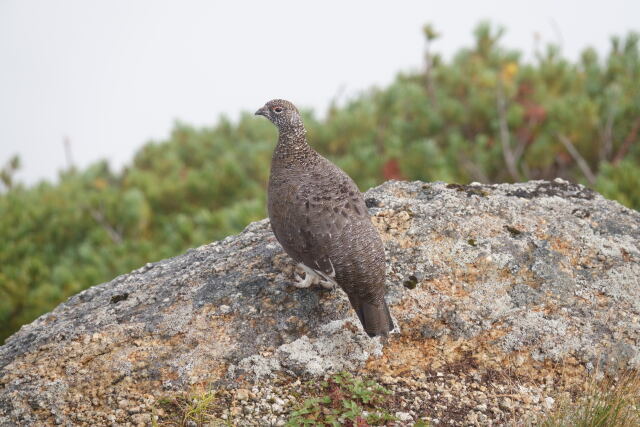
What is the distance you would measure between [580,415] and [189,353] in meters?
1.70

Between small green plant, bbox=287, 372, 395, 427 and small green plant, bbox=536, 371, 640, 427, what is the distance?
0.65 m

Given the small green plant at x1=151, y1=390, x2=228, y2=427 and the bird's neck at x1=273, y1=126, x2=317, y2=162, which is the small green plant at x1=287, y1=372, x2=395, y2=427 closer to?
the small green plant at x1=151, y1=390, x2=228, y2=427

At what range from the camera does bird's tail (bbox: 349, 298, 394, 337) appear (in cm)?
284

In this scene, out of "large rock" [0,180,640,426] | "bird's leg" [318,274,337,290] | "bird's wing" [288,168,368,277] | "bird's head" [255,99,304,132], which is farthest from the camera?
"bird's head" [255,99,304,132]

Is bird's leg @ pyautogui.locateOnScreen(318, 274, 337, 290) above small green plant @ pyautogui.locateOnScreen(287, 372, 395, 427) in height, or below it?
above

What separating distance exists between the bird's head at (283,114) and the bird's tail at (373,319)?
115 cm

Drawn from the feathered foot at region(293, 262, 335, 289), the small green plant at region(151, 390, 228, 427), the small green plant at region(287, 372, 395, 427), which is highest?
the feathered foot at region(293, 262, 335, 289)

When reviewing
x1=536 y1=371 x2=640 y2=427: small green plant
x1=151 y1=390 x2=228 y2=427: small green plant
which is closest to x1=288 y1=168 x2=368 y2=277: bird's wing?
x1=151 y1=390 x2=228 y2=427: small green plant

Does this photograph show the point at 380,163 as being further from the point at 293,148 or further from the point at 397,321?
the point at 397,321

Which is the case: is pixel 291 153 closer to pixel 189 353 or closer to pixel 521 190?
pixel 189 353

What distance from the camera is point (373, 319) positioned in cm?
284

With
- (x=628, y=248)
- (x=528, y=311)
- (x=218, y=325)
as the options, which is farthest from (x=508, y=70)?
(x=218, y=325)

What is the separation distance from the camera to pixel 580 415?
2.50m

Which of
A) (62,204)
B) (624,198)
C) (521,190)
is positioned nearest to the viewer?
(521,190)
